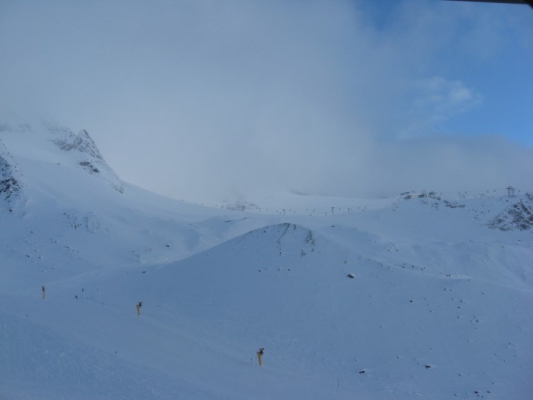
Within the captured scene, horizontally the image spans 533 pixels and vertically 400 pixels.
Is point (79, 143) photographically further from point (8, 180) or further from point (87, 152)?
point (8, 180)

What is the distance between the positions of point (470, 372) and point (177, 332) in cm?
1412

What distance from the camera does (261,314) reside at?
22.2 m

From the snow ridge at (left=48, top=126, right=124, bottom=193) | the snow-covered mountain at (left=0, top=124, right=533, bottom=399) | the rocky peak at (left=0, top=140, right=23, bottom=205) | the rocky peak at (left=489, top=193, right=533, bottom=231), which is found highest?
the snow ridge at (left=48, top=126, right=124, bottom=193)

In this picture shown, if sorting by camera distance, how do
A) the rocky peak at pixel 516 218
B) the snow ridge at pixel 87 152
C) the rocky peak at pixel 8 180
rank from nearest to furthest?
the rocky peak at pixel 8 180, the rocky peak at pixel 516 218, the snow ridge at pixel 87 152

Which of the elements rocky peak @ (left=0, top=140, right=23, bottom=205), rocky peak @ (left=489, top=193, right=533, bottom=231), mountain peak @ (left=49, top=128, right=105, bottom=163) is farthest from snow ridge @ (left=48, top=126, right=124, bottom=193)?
rocky peak @ (left=489, top=193, right=533, bottom=231)

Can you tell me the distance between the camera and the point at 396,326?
2017 centimetres

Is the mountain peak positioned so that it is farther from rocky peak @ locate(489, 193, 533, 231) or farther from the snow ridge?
rocky peak @ locate(489, 193, 533, 231)

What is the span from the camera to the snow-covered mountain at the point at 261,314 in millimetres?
13258

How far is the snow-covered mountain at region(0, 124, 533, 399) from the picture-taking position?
43.5ft

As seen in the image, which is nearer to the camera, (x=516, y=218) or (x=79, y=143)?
(x=516, y=218)

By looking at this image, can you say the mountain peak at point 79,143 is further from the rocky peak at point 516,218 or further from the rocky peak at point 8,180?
the rocky peak at point 516,218

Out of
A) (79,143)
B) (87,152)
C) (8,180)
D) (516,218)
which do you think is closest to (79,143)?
(79,143)

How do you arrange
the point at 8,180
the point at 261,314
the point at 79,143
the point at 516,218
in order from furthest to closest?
the point at 79,143, the point at 516,218, the point at 8,180, the point at 261,314

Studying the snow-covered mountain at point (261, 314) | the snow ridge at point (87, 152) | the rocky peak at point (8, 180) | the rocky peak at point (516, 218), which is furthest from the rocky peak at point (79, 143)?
the rocky peak at point (516, 218)
